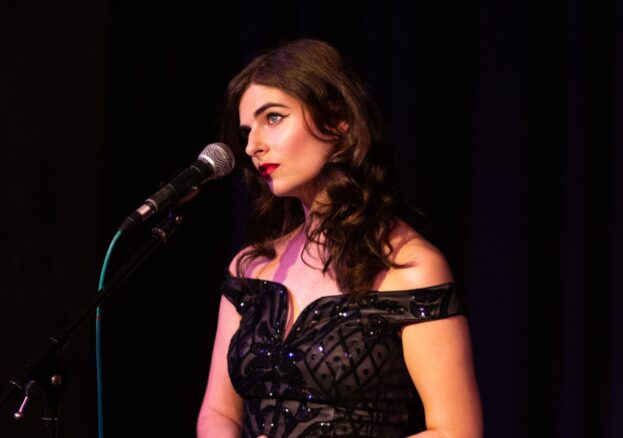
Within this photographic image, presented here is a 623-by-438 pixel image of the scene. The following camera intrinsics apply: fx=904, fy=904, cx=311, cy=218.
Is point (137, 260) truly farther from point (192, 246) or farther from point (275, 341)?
point (192, 246)

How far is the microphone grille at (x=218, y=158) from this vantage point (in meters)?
1.86

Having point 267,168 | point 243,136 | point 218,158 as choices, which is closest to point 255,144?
point 267,168

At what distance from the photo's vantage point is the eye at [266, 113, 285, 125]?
2139mm

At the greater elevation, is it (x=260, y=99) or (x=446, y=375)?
(x=260, y=99)

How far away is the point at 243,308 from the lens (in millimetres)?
2297

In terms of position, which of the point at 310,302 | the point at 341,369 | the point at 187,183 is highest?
the point at 187,183

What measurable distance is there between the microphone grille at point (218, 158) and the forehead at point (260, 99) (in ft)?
0.96

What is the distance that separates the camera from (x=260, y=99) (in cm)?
217

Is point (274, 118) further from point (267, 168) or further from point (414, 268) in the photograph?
point (414, 268)

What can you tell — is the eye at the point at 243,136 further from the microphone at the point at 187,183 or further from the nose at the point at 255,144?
the microphone at the point at 187,183

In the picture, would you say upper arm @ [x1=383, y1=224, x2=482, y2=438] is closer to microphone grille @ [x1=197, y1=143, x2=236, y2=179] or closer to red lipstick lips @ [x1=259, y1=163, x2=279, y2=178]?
red lipstick lips @ [x1=259, y1=163, x2=279, y2=178]

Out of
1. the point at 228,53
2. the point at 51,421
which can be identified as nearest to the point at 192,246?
the point at 228,53

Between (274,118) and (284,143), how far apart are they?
79 millimetres

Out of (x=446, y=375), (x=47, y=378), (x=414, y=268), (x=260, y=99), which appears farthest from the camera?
(x=260, y=99)
